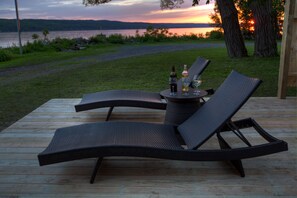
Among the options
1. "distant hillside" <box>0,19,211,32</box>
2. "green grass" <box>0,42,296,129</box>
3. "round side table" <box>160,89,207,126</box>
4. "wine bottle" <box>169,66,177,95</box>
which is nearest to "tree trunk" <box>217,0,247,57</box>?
"green grass" <box>0,42,296,129</box>

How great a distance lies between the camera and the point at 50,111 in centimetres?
455

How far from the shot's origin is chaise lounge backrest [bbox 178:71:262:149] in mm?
2511

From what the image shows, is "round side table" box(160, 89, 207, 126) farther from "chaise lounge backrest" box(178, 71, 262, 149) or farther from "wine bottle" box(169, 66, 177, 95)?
"chaise lounge backrest" box(178, 71, 262, 149)

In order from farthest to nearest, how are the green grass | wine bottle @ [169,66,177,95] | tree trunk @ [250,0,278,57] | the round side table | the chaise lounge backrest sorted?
1. tree trunk @ [250,0,278,57]
2. the green grass
3. wine bottle @ [169,66,177,95]
4. the round side table
5. the chaise lounge backrest

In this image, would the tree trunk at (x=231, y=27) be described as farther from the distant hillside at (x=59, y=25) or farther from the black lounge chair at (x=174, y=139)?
the distant hillside at (x=59, y=25)

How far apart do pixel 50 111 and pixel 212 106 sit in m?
2.58

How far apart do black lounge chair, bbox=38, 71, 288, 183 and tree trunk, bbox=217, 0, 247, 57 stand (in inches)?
339

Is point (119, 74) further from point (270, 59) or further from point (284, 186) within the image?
point (284, 186)

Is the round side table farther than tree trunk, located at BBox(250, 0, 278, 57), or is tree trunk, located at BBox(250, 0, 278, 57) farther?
tree trunk, located at BBox(250, 0, 278, 57)

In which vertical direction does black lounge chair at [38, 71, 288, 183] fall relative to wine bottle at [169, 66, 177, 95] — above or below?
below

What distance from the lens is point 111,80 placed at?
26.7 ft

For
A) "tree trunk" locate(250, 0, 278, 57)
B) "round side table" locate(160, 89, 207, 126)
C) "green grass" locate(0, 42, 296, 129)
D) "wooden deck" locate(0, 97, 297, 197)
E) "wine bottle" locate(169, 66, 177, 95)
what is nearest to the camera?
"wooden deck" locate(0, 97, 297, 197)

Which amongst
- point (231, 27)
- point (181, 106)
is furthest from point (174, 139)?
point (231, 27)

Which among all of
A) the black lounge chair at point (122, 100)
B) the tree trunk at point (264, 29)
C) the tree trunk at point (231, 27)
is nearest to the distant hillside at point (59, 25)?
the tree trunk at point (231, 27)
